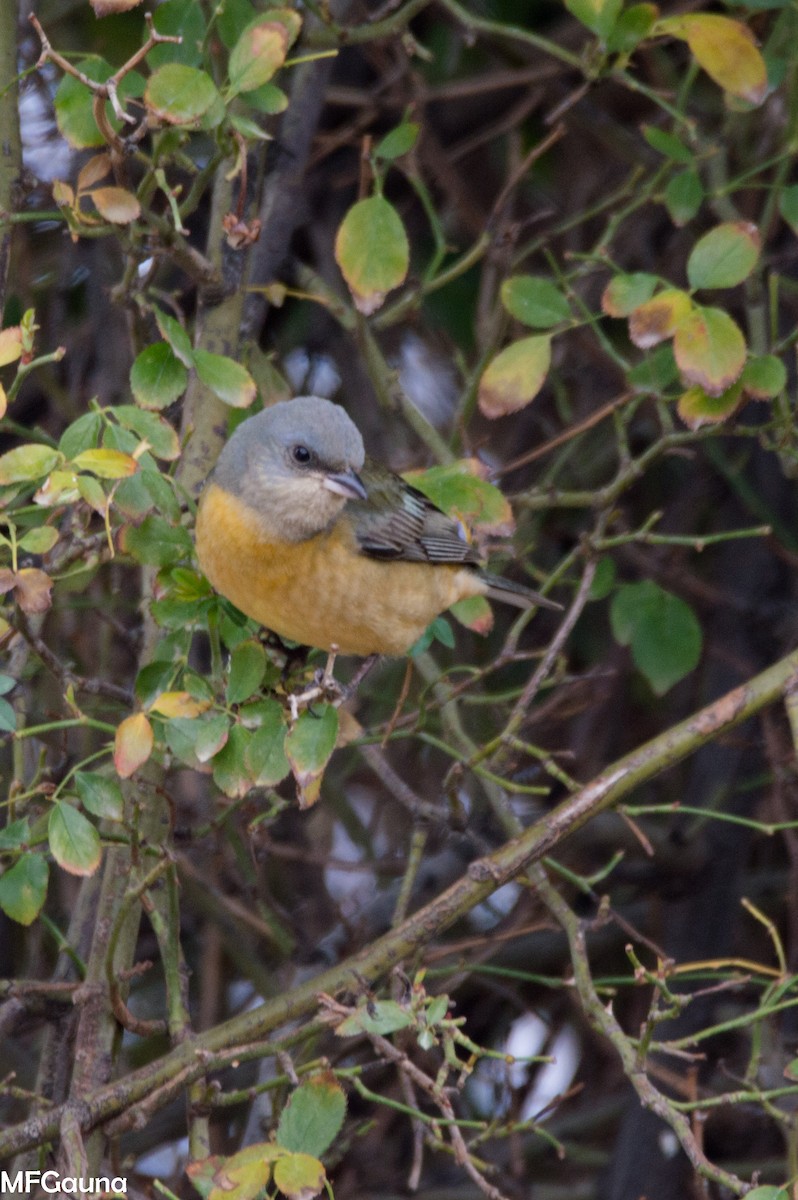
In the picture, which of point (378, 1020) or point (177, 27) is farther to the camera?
point (177, 27)

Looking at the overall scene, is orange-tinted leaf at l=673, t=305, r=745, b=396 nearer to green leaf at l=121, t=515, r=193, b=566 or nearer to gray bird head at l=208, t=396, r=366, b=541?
gray bird head at l=208, t=396, r=366, b=541

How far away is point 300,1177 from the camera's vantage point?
92.0 inches

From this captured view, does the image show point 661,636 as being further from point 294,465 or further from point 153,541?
point 153,541

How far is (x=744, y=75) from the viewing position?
3580mm

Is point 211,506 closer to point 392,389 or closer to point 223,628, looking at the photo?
point 223,628

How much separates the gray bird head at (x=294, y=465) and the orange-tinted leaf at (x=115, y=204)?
879 millimetres

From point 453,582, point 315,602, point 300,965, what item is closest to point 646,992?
point 300,965

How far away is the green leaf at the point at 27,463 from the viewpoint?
252 cm

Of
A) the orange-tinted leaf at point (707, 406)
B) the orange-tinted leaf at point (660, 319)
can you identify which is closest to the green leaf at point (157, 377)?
the orange-tinted leaf at point (660, 319)

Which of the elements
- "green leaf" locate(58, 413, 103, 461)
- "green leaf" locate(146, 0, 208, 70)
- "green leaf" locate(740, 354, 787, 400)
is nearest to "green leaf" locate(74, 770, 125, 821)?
"green leaf" locate(58, 413, 103, 461)

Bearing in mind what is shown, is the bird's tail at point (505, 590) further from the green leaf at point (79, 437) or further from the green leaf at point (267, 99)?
the green leaf at point (79, 437)

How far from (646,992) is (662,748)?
9.08ft

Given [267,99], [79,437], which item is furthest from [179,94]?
[79,437]

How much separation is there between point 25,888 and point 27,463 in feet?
2.83
